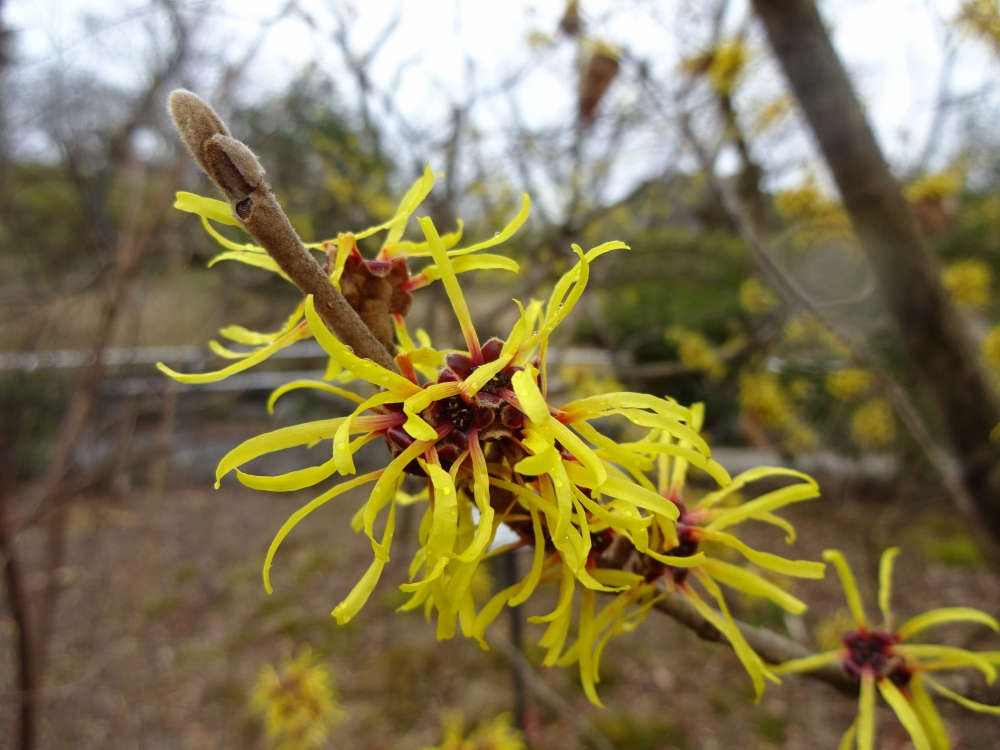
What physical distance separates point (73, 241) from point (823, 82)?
416 cm

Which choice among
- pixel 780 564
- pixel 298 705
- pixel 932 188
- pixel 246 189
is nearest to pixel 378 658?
pixel 298 705

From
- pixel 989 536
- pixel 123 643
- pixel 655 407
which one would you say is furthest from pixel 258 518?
pixel 655 407

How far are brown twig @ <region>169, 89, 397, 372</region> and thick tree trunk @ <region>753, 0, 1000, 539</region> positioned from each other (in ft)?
3.72

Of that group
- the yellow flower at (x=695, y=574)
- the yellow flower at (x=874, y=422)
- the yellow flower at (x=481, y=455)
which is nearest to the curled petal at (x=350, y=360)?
the yellow flower at (x=481, y=455)

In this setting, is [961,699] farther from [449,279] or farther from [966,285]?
[966,285]

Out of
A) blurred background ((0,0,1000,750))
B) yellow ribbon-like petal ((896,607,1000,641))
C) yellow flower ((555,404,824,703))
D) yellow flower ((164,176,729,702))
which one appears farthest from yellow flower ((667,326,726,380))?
yellow flower ((164,176,729,702))

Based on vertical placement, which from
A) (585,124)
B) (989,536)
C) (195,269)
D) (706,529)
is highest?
(195,269)

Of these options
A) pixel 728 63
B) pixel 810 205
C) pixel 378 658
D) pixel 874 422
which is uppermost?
pixel 728 63

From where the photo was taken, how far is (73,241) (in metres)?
3.62

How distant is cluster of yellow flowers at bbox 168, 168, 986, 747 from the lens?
283mm

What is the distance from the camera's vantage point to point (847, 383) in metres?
1.89

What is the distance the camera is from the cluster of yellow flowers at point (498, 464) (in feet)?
0.93

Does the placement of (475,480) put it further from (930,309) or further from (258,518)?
(258,518)

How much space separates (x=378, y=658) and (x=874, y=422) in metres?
2.09
